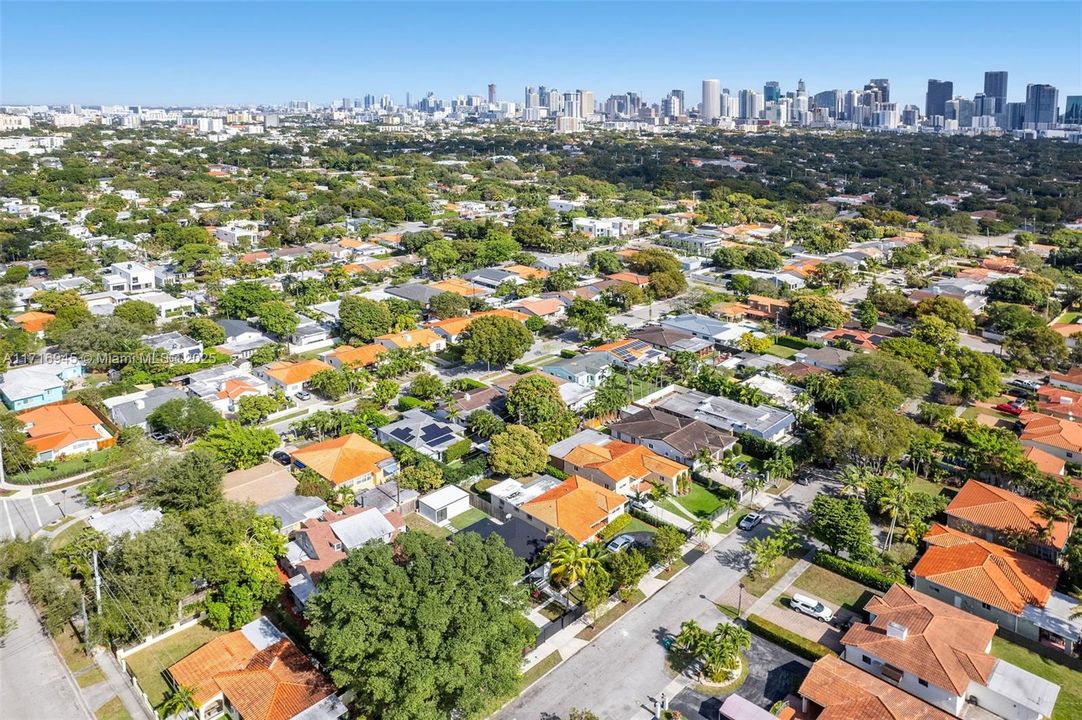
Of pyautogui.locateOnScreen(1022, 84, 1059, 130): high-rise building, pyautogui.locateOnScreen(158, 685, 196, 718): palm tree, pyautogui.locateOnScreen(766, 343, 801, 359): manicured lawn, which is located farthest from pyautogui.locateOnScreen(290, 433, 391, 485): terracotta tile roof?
pyautogui.locateOnScreen(1022, 84, 1059, 130): high-rise building

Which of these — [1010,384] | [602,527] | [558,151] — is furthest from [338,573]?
[558,151]

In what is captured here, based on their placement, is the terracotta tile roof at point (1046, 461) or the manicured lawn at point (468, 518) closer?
the manicured lawn at point (468, 518)

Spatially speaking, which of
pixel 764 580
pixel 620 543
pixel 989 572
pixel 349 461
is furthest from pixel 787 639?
pixel 349 461

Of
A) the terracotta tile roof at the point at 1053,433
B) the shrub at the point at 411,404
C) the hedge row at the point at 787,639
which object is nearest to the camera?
the hedge row at the point at 787,639

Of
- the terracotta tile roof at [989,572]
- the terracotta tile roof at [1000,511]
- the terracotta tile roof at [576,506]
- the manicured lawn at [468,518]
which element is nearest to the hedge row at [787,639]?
the terracotta tile roof at [989,572]

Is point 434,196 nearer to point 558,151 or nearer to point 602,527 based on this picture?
point 558,151

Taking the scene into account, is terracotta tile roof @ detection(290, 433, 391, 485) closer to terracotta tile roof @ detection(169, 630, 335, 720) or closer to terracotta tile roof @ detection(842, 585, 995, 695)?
terracotta tile roof @ detection(169, 630, 335, 720)

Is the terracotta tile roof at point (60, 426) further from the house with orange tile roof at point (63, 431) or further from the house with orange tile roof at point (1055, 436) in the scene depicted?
the house with orange tile roof at point (1055, 436)
